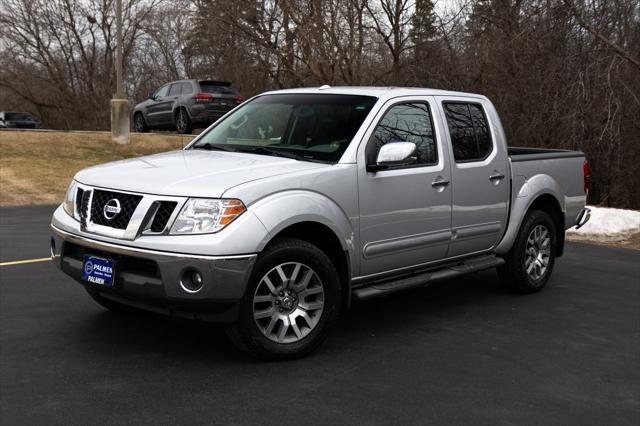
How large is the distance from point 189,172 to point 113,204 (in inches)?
20.3

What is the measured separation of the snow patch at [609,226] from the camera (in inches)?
456

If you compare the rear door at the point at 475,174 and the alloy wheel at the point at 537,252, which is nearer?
the rear door at the point at 475,174

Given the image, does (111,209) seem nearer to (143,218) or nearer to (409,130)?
(143,218)

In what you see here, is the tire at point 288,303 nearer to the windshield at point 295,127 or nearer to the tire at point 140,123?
the windshield at point 295,127

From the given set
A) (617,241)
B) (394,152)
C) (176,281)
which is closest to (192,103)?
(617,241)

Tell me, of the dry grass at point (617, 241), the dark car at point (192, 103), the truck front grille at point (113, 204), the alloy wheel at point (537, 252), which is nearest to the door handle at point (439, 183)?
the alloy wheel at point (537, 252)

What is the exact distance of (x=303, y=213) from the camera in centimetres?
466

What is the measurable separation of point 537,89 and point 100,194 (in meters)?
12.8

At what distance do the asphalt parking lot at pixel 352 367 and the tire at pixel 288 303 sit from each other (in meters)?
0.13

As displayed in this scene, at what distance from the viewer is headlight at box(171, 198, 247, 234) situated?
4.32 meters

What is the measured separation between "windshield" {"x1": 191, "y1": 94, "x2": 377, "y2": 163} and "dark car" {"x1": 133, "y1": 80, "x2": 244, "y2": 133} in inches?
599

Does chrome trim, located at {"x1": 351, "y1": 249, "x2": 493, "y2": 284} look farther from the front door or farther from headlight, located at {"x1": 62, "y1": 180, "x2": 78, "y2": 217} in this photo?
headlight, located at {"x1": 62, "y1": 180, "x2": 78, "y2": 217}

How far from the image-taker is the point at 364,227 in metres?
5.14

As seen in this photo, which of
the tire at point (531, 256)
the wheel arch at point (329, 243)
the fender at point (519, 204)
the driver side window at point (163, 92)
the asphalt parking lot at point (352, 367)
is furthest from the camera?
the driver side window at point (163, 92)
